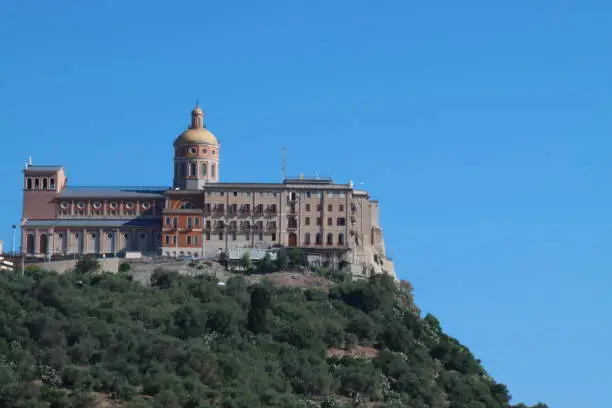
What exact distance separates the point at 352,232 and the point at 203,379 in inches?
1220

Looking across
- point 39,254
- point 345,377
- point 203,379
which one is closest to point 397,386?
point 345,377

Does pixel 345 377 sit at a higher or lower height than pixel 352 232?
lower

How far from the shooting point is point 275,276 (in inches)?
4833

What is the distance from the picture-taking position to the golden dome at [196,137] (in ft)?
430

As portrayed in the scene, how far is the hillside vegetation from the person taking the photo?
308ft

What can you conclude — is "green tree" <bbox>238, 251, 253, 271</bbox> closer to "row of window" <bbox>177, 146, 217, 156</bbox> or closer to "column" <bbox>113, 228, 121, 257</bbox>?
"column" <bbox>113, 228, 121, 257</bbox>

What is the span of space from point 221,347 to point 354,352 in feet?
37.5

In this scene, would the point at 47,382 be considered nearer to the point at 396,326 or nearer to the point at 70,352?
the point at 70,352

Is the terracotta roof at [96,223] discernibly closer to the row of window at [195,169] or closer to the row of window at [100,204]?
the row of window at [100,204]

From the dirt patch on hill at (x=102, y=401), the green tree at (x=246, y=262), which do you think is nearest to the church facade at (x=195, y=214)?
the green tree at (x=246, y=262)

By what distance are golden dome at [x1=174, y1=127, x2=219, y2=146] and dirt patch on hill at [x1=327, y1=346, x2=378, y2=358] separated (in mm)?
24000

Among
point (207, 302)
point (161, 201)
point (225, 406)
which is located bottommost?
point (225, 406)

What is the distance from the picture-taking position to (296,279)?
122562 millimetres

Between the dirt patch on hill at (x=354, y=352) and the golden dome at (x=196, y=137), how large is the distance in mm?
24000
